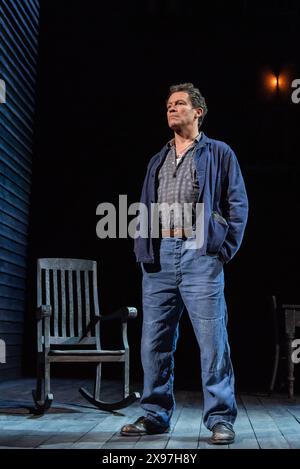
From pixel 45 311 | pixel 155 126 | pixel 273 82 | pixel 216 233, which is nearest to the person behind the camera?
pixel 216 233

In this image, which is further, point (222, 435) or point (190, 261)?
point (190, 261)

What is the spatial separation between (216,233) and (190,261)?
7.0 inches

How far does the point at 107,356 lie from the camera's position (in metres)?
3.92

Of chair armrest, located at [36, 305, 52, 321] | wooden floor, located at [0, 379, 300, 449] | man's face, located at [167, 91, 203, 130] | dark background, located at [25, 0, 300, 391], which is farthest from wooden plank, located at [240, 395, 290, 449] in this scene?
dark background, located at [25, 0, 300, 391]

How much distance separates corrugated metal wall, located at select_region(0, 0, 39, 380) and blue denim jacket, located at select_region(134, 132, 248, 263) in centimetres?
336

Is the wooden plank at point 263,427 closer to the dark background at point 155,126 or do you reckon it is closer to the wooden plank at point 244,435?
the wooden plank at point 244,435

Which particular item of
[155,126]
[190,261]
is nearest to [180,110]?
[190,261]

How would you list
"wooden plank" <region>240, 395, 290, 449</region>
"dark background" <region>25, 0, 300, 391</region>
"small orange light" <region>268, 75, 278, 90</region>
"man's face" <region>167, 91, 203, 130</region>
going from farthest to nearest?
"small orange light" <region>268, 75, 278, 90</region> < "dark background" <region>25, 0, 300, 391</region> < "man's face" <region>167, 91, 203, 130</region> < "wooden plank" <region>240, 395, 290, 449</region>

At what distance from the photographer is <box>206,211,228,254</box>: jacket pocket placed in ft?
9.16

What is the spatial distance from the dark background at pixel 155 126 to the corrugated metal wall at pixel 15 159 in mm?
366

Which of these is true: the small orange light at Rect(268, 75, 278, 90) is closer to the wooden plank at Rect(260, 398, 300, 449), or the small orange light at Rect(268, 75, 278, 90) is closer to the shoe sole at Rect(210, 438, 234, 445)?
the wooden plank at Rect(260, 398, 300, 449)

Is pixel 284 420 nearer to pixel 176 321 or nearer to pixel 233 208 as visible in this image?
pixel 176 321

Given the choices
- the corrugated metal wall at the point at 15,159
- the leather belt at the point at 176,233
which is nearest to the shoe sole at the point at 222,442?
the leather belt at the point at 176,233

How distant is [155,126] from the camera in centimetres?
768
